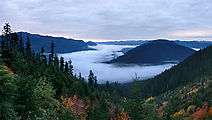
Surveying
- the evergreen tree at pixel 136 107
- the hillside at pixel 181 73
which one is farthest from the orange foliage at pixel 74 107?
the hillside at pixel 181 73

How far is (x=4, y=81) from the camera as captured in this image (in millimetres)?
9234

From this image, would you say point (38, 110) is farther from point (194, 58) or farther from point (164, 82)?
point (194, 58)

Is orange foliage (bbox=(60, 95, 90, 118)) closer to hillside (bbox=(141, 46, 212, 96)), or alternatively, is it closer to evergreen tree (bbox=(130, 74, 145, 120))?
evergreen tree (bbox=(130, 74, 145, 120))

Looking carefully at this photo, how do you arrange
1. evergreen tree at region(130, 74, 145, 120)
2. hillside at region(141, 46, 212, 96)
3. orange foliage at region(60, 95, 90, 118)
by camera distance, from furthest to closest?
hillside at region(141, 46, 212, 96) → orange foliage at region(60, 95, 90, 118) → evergreen tree at region(130, 74, 145, 120)

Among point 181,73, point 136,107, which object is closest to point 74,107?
point 136,107

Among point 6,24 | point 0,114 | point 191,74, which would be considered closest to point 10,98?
point 0,114

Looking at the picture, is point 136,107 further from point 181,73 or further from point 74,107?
point 181,73

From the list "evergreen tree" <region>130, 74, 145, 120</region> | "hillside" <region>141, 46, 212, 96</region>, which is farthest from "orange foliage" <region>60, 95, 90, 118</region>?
"hillside" <region>141, 46, 212, 96</region>

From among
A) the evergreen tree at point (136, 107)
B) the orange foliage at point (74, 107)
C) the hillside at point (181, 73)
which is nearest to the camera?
the evergreen tree at point (136, 107)

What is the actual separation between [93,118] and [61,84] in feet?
73.3

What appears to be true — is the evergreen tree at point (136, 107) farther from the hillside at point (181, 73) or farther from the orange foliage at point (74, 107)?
the hillside at point (181, 73)

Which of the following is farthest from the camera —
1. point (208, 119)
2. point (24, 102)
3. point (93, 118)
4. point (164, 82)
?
point (164, 82)

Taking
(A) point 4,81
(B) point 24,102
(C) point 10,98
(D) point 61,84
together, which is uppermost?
(A) point 4,81

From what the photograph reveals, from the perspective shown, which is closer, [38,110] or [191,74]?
[38,110]
